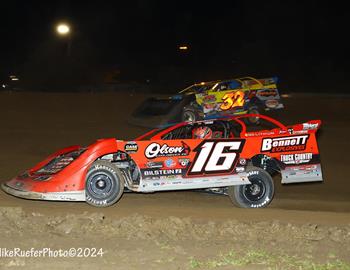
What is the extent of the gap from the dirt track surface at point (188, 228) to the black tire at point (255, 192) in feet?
0.61

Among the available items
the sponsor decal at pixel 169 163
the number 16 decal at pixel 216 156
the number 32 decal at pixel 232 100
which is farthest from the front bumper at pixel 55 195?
the number 32 decal at pixel 232 100

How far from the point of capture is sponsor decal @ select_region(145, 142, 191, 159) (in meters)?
8.89

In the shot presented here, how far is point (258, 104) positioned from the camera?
1894cm

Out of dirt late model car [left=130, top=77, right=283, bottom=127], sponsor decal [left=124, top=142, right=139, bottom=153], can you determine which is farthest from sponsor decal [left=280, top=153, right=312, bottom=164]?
dirt late model car [left=130, top=77, right=283, bottom=127]

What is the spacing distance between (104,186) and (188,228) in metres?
2.10

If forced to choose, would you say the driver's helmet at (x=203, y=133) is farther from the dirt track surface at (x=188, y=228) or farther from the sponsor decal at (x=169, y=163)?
the dirt track surface at (x=188, y=228)

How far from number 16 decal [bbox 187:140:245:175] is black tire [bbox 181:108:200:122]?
917 centimetres

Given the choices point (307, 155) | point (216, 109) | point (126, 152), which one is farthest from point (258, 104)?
point (126, 152)

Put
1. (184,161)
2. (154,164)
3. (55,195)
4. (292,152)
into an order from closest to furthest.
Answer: (55,195) < (154,164) < (184,161) < (292,152)

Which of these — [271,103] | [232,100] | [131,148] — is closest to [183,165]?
[131,148]

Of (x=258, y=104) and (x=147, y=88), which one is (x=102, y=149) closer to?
(x=258, y=104)

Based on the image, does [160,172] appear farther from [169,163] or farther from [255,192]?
[255,192]

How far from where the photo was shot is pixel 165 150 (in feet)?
Result: 29.3

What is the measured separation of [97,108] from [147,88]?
564 inches
